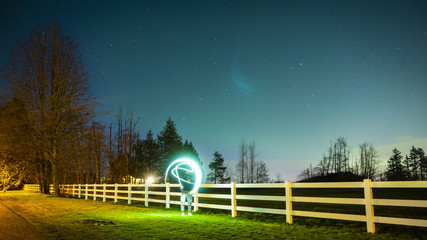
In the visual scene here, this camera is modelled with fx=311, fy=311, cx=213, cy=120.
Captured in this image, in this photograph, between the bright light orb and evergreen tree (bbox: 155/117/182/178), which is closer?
the bright light orb

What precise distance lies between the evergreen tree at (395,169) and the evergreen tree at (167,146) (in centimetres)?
5796

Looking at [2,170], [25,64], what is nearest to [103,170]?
[2,170]

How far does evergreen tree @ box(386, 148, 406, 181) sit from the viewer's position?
8358 cm

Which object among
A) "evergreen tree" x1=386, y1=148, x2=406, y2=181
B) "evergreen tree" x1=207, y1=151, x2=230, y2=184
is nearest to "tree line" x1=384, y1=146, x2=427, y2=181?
"evergreen tree" x1=386, y1=148, x2=406, y2=181

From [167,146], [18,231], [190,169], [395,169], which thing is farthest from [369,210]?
[395,169]

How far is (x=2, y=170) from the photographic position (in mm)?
33312

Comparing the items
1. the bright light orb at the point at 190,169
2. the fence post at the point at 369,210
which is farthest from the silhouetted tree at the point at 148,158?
the fence post at the point at 369,210

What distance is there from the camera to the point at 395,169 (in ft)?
283

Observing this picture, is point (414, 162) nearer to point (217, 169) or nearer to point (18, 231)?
point (217, 169)

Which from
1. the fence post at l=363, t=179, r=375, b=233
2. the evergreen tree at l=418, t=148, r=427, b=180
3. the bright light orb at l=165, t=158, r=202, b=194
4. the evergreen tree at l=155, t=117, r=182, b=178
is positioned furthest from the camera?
the evergreen tree at l=418, t=148, r=427, b=180

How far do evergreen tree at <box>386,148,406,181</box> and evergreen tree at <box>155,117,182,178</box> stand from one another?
5796cm

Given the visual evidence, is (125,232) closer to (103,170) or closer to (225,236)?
(225,236)

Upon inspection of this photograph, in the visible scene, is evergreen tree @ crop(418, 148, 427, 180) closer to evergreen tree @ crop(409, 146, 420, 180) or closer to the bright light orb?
evergreen tree @ crop(409, 146, 420, 180)

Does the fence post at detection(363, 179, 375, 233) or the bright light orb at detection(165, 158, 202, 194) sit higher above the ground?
the bright light orb at detection(165, 158, 202, 194)
